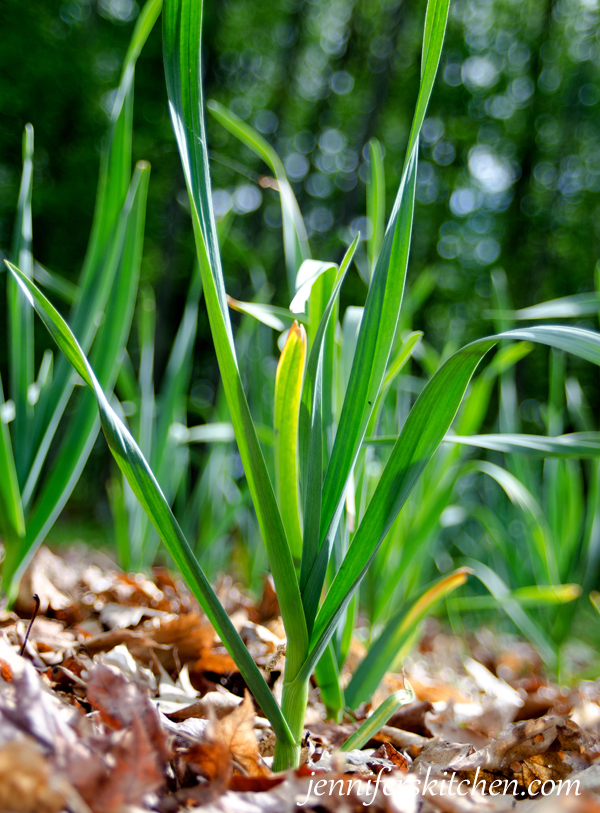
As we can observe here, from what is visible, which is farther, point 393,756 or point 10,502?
point 10,502

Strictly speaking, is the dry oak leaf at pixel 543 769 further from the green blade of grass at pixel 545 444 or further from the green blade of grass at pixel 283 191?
the green blade of grass at pixel 283 191

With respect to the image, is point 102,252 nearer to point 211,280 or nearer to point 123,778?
point 211,280

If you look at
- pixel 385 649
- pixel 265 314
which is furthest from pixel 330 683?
pixel 265 314

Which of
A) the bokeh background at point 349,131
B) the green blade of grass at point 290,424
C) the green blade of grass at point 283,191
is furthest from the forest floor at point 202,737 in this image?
the bokeh background at point 349,131

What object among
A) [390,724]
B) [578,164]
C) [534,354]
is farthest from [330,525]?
[578,164]

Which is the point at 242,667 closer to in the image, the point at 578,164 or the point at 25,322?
the point at 25,322

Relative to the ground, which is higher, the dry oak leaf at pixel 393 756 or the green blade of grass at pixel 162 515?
the green blade of grass at pixel 162 515

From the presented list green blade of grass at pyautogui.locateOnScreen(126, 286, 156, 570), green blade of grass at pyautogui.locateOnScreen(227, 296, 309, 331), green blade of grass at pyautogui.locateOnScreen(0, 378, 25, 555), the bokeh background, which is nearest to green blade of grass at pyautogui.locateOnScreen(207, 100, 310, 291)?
green blade of grass at pyautogui.locateOnScreen(227, 296, 309, 331)
